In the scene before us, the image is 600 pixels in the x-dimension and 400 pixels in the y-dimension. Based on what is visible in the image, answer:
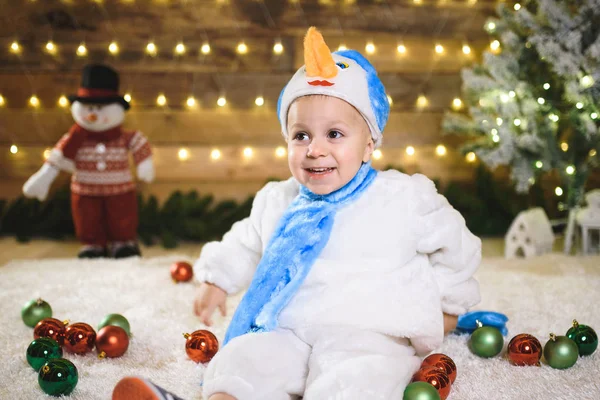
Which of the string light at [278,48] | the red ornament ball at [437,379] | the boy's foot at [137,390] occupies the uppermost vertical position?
the string light at [278,48]

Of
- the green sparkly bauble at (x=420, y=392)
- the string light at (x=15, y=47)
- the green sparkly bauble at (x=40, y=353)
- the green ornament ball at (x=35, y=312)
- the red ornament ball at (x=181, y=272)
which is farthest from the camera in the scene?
the string light at (x=15, y=47)

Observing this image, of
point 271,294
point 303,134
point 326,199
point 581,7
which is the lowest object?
Answer: point 271,294

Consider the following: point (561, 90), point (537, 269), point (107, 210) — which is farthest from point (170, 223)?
point (561, 90)

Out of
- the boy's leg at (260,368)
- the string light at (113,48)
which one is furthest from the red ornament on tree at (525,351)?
the string light at (113,48)

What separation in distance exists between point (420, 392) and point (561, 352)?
15.7 inches

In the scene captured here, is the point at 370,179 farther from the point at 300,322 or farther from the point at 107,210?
the point at 107,210

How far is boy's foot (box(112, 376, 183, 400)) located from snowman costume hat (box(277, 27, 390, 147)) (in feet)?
1.76

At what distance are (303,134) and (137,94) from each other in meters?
1.66

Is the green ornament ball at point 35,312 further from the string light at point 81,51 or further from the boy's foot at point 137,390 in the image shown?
the string light at point 81,51

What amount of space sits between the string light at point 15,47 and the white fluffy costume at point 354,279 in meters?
1.81

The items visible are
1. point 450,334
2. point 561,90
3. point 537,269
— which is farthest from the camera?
point 561,90

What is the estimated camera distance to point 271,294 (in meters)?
1.20

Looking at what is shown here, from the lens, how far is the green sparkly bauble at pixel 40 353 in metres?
1.26

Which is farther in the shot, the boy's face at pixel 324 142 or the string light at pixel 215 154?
the string light at pixel 215 154
